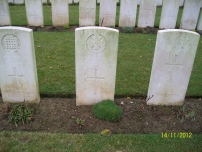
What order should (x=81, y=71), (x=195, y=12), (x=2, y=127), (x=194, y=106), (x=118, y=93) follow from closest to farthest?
(x=2, y=127)
(x=81, y=71)
(x=194, y=106)
(x=118, y=93)
(x=195, y=12)

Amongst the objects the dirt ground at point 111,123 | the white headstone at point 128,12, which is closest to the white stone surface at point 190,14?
the white headstone at point 128,12

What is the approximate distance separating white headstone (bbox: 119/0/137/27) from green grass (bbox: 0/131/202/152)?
20.9 ft

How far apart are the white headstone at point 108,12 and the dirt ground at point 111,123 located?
536 centimetres

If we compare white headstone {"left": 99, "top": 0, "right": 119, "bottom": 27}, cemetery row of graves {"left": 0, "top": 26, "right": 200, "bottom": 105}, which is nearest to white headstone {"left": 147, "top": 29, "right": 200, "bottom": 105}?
cemetery row of graves {"left": 0, "top": 26, "right": 200, "bottom": 105}

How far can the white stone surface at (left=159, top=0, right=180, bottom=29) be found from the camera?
27.1 ft

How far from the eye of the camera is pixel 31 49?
3.43 metres

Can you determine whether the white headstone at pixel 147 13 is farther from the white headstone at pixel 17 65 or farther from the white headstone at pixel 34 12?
the white headstone at pixel 17 65

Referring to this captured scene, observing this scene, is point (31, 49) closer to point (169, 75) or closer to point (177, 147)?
point (169, 75)

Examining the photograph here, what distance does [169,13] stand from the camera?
851 cm

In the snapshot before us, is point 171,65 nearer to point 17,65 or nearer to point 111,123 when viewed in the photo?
point 111,123

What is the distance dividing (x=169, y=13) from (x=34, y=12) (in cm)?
554

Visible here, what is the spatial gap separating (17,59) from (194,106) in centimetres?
343

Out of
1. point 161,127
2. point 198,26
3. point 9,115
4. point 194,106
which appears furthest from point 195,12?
point 9,115

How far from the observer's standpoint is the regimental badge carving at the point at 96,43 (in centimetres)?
338
